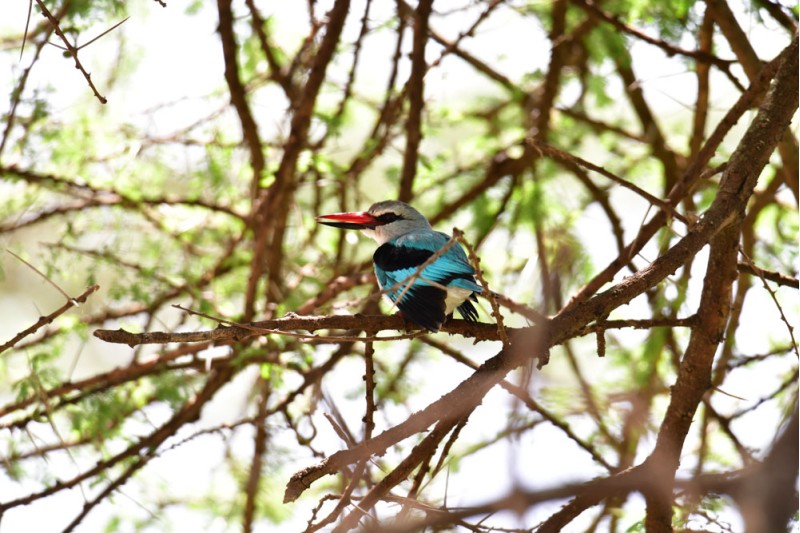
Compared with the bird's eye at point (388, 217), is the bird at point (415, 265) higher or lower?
lower

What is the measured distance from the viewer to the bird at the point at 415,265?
9.92 feet

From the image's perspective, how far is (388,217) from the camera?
4332 millimetres

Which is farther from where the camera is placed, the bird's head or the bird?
the bird's head

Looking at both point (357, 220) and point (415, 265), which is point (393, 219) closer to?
point (357, 220)

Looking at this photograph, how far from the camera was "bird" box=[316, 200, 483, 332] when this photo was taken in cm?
302

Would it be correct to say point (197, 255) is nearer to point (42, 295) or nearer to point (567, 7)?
point (567, 7)

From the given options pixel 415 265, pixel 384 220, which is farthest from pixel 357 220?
pixel 415 265

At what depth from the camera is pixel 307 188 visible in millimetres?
6422

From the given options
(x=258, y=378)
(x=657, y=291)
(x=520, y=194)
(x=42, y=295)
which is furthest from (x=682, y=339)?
(x=42, y=295)

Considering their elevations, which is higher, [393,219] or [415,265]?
[393,219]

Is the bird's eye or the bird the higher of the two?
the bird's eye

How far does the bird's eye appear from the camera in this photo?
14.1 feet

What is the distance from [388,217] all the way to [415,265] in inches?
29.5

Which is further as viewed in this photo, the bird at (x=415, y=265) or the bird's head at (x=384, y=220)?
the bird's head at (x=384, y=220)
